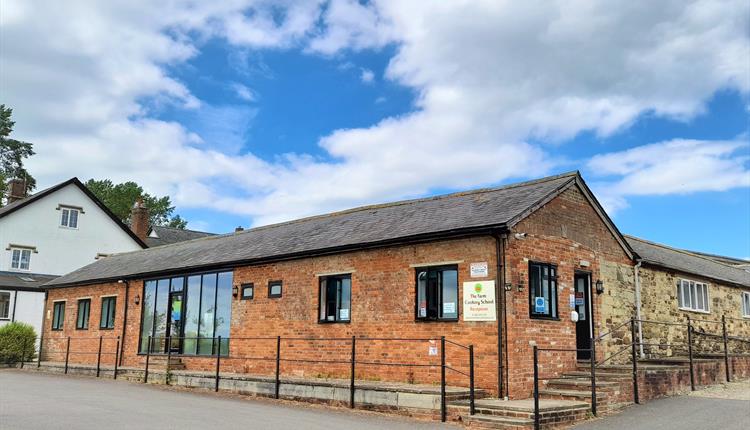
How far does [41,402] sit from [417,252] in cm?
824

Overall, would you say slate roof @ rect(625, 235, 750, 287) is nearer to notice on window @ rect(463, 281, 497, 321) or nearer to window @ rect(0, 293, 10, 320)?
notice on window @ rect(463, 281, 497, 321)

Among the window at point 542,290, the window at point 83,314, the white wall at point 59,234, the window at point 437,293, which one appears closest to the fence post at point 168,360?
the window at point 83,314

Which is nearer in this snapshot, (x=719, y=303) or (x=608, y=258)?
(x=608, y=258)

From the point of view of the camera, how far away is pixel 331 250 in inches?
615

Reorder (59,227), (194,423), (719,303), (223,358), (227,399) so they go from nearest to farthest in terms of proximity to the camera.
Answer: (194,423) < (227,399) < (223,358) < (719,303) < (59,227)

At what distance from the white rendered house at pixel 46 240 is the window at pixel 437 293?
24.9 meters

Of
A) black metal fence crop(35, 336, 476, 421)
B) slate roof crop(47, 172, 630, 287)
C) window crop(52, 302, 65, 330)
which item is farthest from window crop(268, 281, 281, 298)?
window crop(52, 302, 65, 330)

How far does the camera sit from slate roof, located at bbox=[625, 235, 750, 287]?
61.8 ft

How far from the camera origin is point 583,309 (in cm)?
1518

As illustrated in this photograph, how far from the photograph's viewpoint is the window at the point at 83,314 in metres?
25.0

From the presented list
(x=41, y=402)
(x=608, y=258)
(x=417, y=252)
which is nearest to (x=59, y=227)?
(x=41, y=402)

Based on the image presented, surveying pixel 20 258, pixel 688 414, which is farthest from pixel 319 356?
pixel 20 258

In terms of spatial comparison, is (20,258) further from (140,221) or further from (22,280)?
(140,221)

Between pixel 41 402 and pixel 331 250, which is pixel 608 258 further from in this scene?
pixel 41 402
